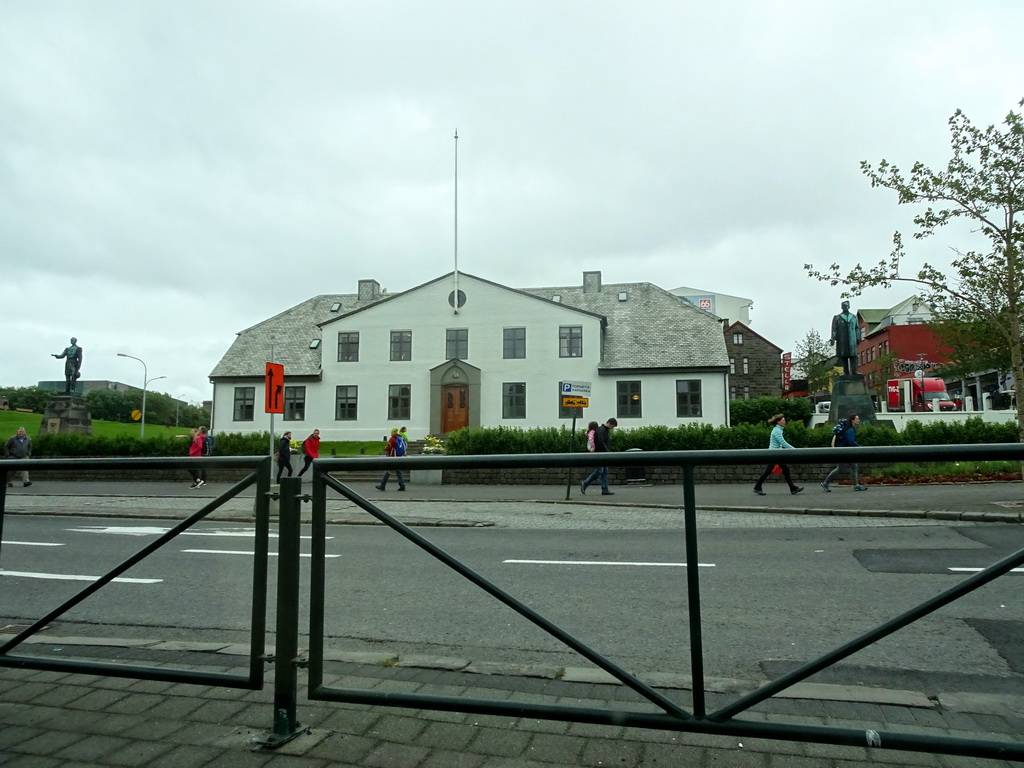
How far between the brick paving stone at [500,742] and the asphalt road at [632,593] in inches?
15.1

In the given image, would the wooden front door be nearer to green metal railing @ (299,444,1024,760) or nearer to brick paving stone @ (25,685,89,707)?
brick paving stone @ (25,685,89,707)

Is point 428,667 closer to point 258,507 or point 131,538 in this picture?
point 258,507

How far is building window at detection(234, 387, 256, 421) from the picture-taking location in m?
47.5

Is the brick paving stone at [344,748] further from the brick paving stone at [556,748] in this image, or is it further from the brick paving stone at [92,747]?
the brick paving stone at [92,747]

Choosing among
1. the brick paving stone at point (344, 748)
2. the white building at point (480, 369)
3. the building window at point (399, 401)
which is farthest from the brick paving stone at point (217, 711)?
the building window at point (399, 401)

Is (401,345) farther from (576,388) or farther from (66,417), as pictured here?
(576,388)

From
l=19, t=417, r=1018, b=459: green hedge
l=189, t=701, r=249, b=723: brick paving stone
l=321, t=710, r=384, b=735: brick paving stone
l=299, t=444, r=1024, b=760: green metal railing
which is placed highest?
l=19, t=417, r=1018, b=459: green hedge

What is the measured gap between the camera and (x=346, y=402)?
4597 centimetres

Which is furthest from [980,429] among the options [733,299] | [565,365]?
[733,299]

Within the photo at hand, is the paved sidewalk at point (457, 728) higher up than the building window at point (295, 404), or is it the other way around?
the building window at point (295, 404)

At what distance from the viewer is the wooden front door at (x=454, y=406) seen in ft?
147

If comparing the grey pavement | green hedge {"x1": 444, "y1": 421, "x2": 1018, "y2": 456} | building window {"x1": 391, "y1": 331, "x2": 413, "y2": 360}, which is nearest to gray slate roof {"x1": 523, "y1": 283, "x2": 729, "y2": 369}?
building window {"x1": 391, "y1": 331, "x2": 413, "y2": 360}

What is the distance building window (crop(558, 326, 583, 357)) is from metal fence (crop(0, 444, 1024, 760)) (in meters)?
41.0

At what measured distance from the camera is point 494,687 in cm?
388
